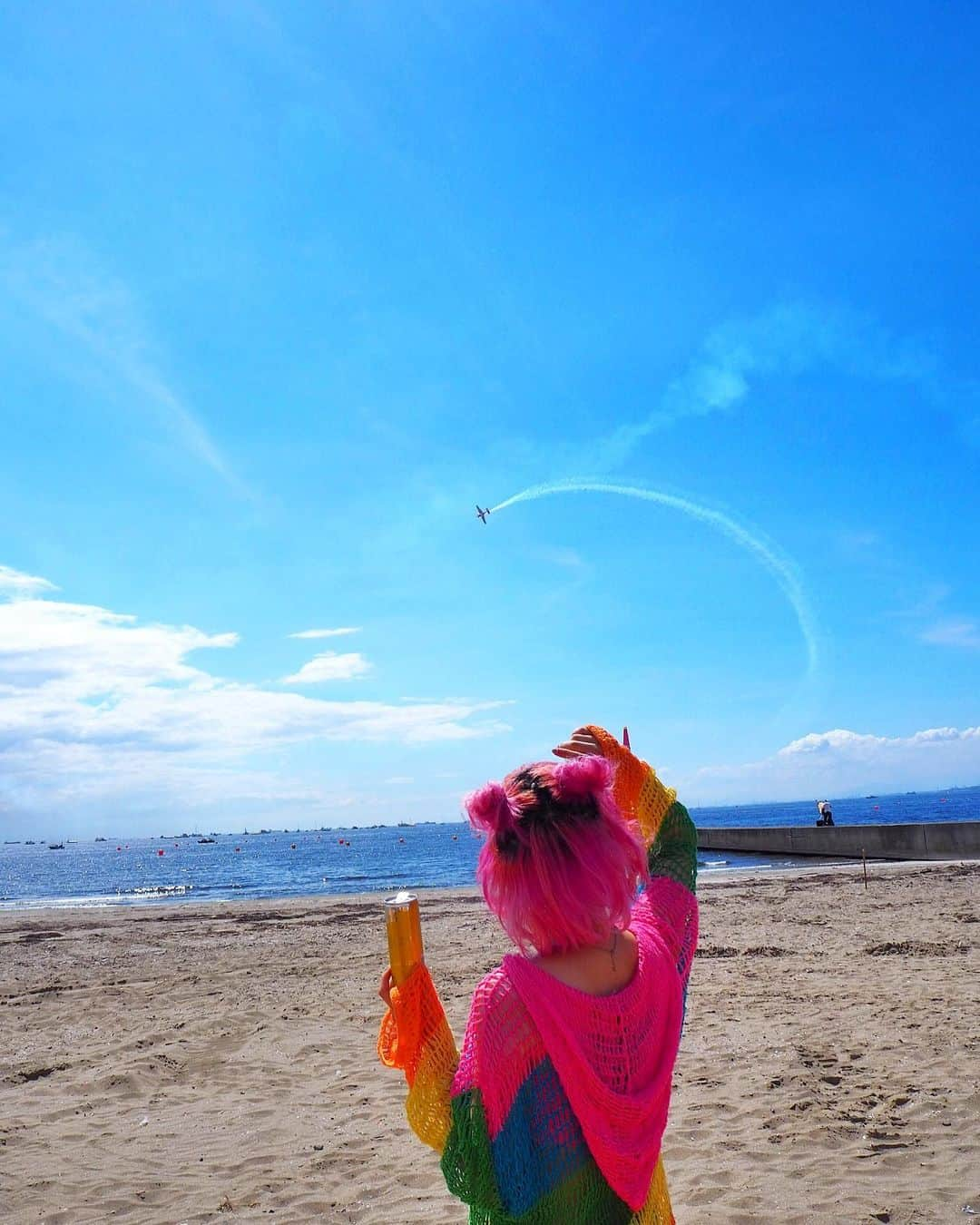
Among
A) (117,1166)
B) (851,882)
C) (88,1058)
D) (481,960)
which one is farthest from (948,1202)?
(851,882)

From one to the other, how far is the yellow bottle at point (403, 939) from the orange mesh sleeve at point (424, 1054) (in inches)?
0.9

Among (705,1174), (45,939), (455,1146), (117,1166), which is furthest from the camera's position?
(45,939)

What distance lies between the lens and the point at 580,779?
1.79 metres

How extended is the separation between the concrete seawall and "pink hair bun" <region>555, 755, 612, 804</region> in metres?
30.2

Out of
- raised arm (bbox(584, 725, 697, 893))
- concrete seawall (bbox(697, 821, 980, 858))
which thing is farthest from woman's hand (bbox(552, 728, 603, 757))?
concrete seawall (bbox(697, 821, 980, 858))

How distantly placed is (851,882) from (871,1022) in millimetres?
13950

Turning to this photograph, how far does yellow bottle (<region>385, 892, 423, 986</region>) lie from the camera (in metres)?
1.78

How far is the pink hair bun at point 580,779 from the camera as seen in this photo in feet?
5.85

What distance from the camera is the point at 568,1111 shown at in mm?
1743

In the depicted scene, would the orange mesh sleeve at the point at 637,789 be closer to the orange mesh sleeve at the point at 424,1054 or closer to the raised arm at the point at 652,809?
the raised arm at the point at 652,809

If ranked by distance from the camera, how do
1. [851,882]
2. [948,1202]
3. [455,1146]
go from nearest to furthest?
[455,1146], [948,1202], [851,882]

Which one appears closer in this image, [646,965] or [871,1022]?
[646,965]

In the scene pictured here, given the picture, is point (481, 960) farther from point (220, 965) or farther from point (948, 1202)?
point (948, 1202)

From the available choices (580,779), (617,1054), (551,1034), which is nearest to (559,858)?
(580,779)
